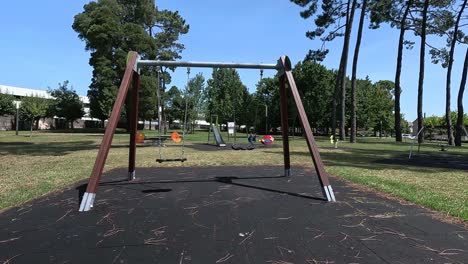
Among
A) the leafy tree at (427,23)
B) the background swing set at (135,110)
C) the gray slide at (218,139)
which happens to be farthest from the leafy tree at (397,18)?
the background swing set at (135,110)

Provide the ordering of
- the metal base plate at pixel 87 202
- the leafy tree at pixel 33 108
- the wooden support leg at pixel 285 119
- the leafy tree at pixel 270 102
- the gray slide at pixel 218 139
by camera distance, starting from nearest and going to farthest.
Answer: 1. the metal base plate at pixel 87 202
2. the wooden support leg at pixel 285 119
3. the gray slide at pixel 218 139
4. the leafy tree at pixel 33 108
5. the leafy tree at pixel 270 102

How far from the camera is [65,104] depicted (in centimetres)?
5544

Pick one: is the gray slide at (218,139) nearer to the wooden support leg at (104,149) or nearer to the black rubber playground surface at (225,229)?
the black rubber playground surface at (225,229)

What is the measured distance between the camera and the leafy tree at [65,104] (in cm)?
5538

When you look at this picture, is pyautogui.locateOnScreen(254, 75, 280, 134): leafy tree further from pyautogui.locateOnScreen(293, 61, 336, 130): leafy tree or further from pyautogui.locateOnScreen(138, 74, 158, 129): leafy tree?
pyautogui.locateOnScreen(138, 74, 158, 129): leafy tree

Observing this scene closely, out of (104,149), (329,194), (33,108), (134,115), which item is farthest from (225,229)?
(33,108)

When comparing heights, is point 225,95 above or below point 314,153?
above

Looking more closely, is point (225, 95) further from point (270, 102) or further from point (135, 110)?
point (135, 110)

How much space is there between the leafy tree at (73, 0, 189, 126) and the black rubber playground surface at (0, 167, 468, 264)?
113 ft

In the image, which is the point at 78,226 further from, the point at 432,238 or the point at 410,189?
the point at 410,189

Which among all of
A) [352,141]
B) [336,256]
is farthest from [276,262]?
[352,141]

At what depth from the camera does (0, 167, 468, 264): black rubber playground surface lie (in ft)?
12.5

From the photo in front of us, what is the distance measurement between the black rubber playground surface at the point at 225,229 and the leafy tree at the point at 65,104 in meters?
52.7

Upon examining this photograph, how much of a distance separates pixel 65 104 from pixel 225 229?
185 ft
